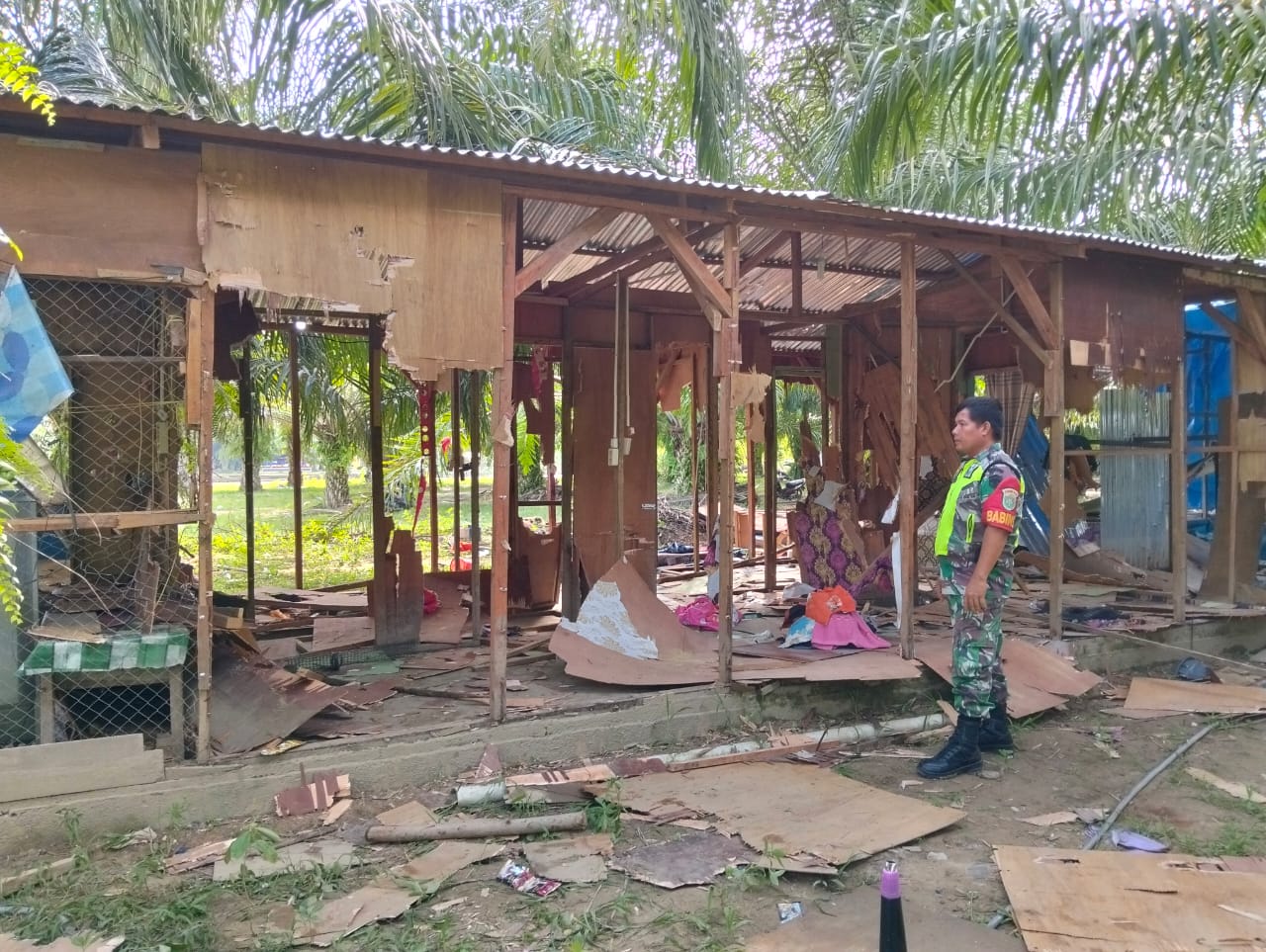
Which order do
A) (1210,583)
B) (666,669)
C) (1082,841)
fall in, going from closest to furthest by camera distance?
(1082,841)
(666,669)
(1210,583)

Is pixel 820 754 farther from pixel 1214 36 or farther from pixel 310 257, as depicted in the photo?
pixel 1214 36

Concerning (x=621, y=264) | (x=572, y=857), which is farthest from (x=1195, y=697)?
(x=621, y=264)

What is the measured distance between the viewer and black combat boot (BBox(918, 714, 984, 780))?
5.07 meters

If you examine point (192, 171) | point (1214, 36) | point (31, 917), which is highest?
point (1214, 36)

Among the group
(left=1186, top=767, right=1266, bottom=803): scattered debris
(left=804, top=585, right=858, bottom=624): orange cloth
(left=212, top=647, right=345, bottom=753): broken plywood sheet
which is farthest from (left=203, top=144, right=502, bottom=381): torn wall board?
(left=1186, top=767, right=1266, bottom=803): scattered debris

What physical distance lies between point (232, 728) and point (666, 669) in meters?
2.61

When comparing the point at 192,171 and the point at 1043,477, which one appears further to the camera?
the point at 1043,477

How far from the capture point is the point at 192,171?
173 inches

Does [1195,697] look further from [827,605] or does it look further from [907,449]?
[907,449]

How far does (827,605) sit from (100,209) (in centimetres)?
524

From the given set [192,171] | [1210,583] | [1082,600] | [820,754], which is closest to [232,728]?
[192,171]

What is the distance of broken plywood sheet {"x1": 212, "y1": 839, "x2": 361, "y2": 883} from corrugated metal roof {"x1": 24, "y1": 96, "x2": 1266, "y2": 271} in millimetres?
3360

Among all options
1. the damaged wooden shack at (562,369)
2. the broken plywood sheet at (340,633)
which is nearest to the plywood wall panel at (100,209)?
the damaged wooden shack at (562,369)

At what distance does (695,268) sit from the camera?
554cm
